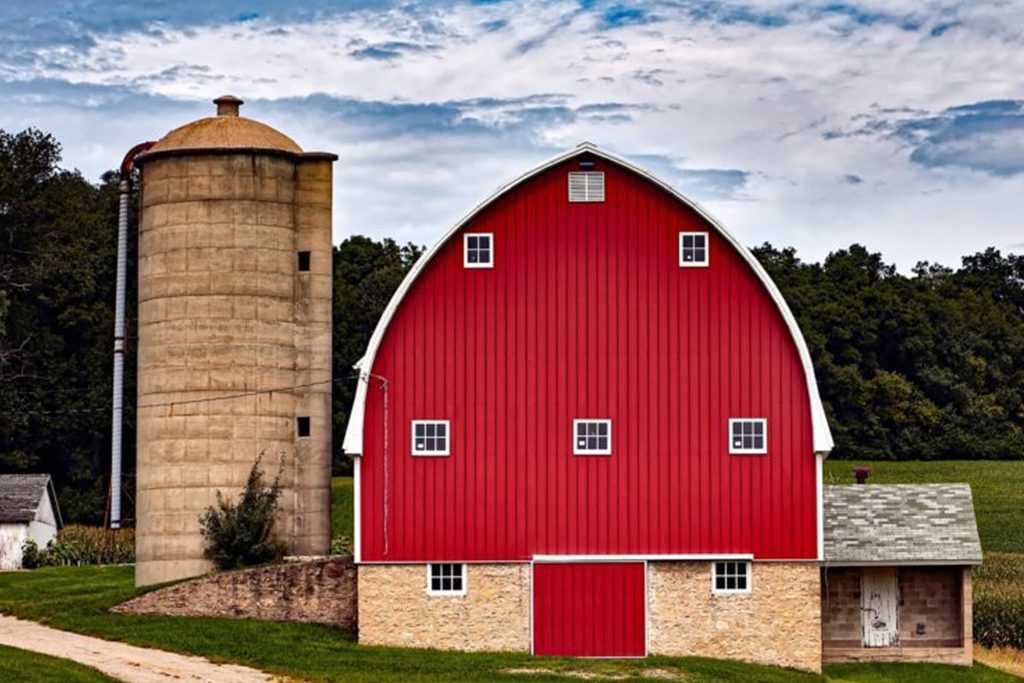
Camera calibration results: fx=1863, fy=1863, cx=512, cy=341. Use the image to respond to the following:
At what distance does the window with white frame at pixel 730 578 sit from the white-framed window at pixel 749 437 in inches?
91.4

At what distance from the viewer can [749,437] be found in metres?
38.4

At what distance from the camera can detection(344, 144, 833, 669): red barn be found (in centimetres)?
3784

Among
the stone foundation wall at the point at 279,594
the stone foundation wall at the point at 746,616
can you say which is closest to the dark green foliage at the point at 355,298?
the stone foundation wall at the point at 279,594

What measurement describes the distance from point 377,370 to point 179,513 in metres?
7.16

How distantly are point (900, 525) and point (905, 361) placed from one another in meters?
50.6

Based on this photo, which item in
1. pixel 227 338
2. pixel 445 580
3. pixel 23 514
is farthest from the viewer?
pixel 23 514

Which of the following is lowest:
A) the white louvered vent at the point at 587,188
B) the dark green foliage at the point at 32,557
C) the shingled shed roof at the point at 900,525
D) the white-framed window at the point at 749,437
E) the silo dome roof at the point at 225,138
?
the dark green foliage at the point at 32,557

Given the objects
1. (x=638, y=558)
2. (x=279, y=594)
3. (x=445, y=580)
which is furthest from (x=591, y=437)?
(x=279, y=594)

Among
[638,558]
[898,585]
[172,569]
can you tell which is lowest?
[898,585]

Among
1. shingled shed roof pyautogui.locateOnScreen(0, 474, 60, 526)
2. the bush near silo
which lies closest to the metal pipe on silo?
the bush near silo

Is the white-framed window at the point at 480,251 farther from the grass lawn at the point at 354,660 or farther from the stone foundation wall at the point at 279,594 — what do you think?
the grass lawn at the point at 354,660

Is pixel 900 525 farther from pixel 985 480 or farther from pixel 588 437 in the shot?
pixel 985 480

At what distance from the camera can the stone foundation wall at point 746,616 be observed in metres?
37.5

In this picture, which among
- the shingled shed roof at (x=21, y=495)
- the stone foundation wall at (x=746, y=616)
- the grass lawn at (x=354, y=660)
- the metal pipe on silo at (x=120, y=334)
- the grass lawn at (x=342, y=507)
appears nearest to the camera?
the grass lawn at (x=354, y=660)
